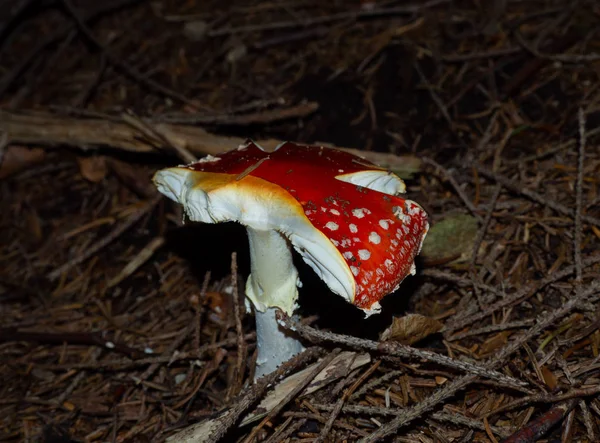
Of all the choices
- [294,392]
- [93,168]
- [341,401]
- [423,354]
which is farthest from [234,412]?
[93,168]

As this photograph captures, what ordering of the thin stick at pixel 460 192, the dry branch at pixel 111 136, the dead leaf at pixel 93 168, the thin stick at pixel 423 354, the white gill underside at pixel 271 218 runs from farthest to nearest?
the dead leaf at pixel 93 168
the dry branch at pixel 111 136
the thin stick at pixel 460 192
the thin stick at pixel 423 354
the white gill underside at pixel 271 218

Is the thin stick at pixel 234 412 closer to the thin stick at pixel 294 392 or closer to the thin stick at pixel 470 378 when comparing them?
the thin stick at pixel 294 392

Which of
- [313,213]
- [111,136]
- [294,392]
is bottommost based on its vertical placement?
[294,392]

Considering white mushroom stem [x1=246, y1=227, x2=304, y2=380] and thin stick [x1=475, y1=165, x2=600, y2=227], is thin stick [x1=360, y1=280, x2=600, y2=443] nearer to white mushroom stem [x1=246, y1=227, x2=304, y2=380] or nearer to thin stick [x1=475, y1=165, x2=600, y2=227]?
thin stick [x1=475, y1=165, x2=600, y2=227]

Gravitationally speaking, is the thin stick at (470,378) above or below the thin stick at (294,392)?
above

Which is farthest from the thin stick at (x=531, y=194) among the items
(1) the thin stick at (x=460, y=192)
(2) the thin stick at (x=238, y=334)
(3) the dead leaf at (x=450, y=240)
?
(2) the thin stick at (x=238, y=334)

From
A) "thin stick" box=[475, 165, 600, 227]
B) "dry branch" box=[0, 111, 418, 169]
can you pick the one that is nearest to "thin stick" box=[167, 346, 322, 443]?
"dry branch" box=[0, 111, 418, 169]

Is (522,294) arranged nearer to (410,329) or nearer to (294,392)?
(410,329)
